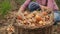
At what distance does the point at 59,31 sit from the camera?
3926 millimetres

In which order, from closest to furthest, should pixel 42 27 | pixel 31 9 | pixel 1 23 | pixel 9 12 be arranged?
pixel 42 27, pixel 31 9, pixel 1 23, pixel 9 12

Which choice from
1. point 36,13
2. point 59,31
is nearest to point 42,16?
point 36,13

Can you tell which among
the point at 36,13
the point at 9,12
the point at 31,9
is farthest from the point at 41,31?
the point at 9,12

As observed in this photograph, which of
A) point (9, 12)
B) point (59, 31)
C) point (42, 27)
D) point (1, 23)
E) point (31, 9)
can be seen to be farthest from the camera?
point (9, 12)

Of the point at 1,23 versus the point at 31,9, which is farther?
the point at 1,23

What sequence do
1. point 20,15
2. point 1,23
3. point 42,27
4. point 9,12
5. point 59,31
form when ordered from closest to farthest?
point 42,27 < point 20,15 < point 59,31 < point 1,23 < point 9,12

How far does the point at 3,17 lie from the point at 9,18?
118 mm

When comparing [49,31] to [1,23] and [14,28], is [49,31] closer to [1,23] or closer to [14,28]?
[14,28]

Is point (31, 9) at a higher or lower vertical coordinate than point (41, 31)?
higher

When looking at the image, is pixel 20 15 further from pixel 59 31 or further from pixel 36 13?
pixel 59 31

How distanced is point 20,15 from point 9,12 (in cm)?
184

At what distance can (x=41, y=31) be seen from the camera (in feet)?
8.73

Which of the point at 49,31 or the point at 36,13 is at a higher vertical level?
the point at 36,13

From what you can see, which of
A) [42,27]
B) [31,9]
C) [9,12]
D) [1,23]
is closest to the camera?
[42,27]
